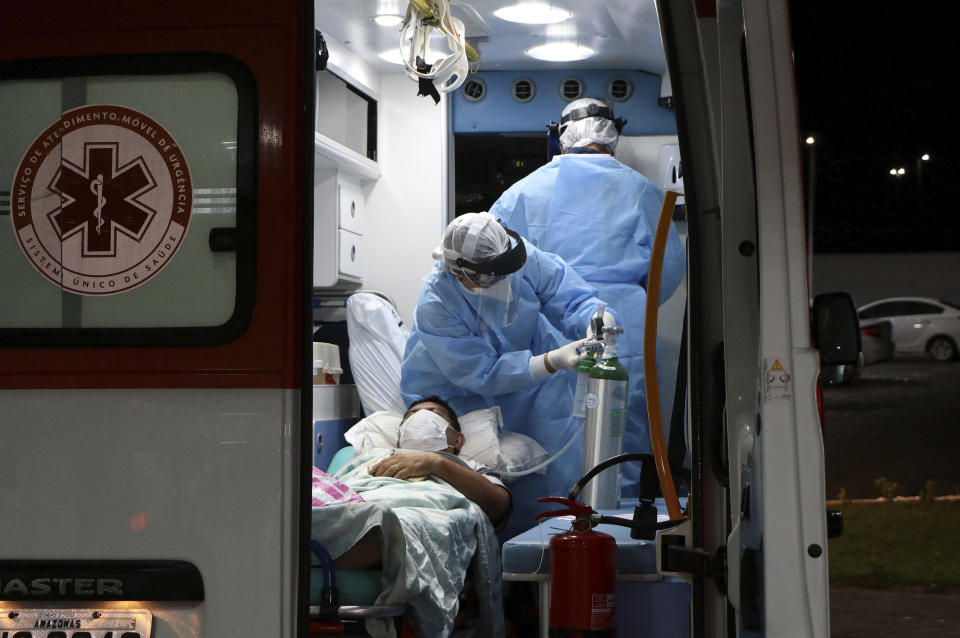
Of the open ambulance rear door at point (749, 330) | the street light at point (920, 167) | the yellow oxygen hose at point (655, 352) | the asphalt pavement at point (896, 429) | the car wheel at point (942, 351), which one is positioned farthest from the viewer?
the street light at point (920, 167)

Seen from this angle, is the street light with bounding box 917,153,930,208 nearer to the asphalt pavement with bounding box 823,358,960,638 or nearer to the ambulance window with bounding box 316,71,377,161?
the asphalt pavement with bounding box 823,358,960,638

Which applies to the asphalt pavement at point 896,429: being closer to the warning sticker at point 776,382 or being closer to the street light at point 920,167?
the street light at point 920,167

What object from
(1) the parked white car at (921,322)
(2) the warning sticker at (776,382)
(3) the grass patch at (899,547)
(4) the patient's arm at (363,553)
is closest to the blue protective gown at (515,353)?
(4) the patient's arm at (363,553)

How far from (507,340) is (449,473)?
1130 millimetres

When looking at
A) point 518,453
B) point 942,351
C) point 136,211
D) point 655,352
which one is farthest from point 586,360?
point 942,351

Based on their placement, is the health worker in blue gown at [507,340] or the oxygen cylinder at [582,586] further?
the health worker in blue gown at [507,340]

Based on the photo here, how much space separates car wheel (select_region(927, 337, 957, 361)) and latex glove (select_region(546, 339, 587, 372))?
16.8 metres

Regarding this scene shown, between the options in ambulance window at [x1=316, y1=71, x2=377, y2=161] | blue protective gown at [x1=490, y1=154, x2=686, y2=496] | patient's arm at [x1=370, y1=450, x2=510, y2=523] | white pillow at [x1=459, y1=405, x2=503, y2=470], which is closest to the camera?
patient's arm at [x1=370, y1=450, x2=510, y2=523]

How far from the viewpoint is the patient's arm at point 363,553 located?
3.11m

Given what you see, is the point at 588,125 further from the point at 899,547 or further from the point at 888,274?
the point at 888,274

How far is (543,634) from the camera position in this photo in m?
3.29

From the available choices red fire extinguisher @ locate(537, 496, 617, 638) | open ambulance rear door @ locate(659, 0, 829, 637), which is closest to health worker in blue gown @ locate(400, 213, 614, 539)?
red fire extinguisher @ locate(537, 496, 617, 638)

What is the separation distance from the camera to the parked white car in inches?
753

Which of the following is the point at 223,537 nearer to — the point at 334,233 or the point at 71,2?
the point at 71,2
